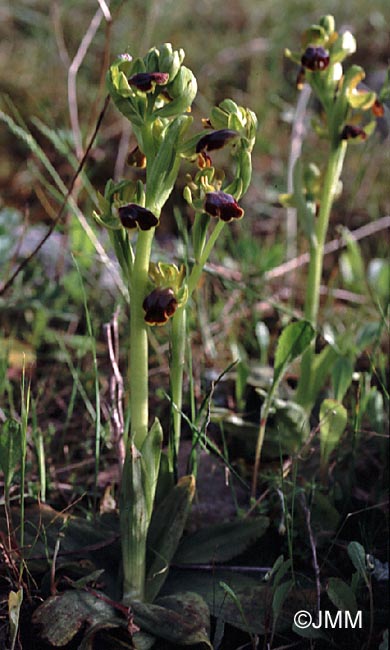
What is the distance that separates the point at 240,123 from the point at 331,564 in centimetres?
82

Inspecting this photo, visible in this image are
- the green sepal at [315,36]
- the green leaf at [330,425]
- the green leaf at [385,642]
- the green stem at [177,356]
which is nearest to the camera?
the green leaf at [385,642]

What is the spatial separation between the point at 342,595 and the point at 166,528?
0.34 meters

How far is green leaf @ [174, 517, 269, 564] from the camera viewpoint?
1.48 m

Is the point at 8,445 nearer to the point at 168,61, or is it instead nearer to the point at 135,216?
the point at 135,216

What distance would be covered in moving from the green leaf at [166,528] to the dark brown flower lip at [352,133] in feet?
2.81

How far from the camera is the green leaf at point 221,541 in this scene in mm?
1480

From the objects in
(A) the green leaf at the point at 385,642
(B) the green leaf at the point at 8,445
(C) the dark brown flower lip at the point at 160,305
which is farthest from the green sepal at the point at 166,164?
(A) the green leaf at the point at 385,642

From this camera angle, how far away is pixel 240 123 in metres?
1.30

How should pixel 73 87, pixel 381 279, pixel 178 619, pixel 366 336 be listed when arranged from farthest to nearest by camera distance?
1. pixel 73 87
2. pixel 381 279
3. pixel 366 336
4. pixel 178 619

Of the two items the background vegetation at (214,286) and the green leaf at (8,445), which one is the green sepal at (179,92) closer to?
the background vegetation at (214,286)

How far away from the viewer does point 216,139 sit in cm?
125

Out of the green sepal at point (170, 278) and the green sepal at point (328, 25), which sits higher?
the green sepal at point (328, 25)

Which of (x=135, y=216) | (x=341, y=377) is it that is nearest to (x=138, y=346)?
(x=135, y=216)

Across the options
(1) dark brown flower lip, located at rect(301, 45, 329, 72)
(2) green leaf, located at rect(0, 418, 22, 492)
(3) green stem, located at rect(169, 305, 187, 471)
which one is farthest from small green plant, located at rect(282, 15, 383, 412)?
(2) green leaf, located at rect(0, 418, 22, 492)
